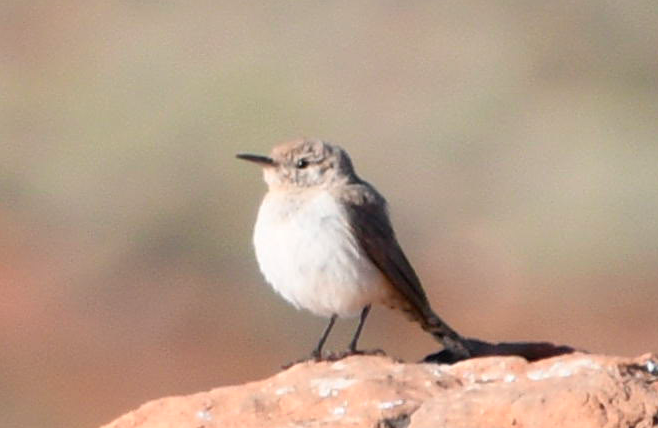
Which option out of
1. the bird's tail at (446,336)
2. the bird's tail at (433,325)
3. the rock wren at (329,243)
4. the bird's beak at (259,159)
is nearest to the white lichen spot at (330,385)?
the bird's tail at (446,336)

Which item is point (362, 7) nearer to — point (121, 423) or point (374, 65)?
point (374, 65)

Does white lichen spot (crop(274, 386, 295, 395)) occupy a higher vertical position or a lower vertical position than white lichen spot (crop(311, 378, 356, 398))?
lower

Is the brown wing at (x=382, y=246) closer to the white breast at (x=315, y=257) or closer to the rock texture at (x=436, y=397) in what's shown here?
the white breast at (x=315, y=257)

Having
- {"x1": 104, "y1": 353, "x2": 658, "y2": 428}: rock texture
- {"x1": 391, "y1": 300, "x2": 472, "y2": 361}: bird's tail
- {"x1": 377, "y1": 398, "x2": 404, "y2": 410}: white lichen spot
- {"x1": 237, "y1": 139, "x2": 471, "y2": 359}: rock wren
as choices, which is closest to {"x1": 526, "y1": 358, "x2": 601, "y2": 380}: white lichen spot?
{"x1": 104, "y1": 353, "x2": 658, "y2": 428}: rock texture

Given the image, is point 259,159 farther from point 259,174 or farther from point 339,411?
point 259,174

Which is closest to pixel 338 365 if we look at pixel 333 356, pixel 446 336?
pixel 333 356

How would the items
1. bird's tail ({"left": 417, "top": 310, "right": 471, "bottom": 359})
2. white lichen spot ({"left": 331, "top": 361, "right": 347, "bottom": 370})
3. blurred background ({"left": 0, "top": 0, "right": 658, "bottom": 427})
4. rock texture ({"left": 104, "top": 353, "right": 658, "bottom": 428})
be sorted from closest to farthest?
rock texture ({"left": 104, "top": 353, "right": 658, "bottom": 428})
white lichen spot ({"left": 331, "top": 361, "right": 347, "bottom": 370})
bird's tail ({"left": 417, "top": 310, "right": 471, "bottom": 359})
blurred background ({"left": 0, "top": 0, "right": 658, "bottom": 427})

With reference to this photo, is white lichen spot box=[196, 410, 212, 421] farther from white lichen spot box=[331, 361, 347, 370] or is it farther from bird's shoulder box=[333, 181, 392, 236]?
bird's shoulder box=[333, 181, 392, 236]
